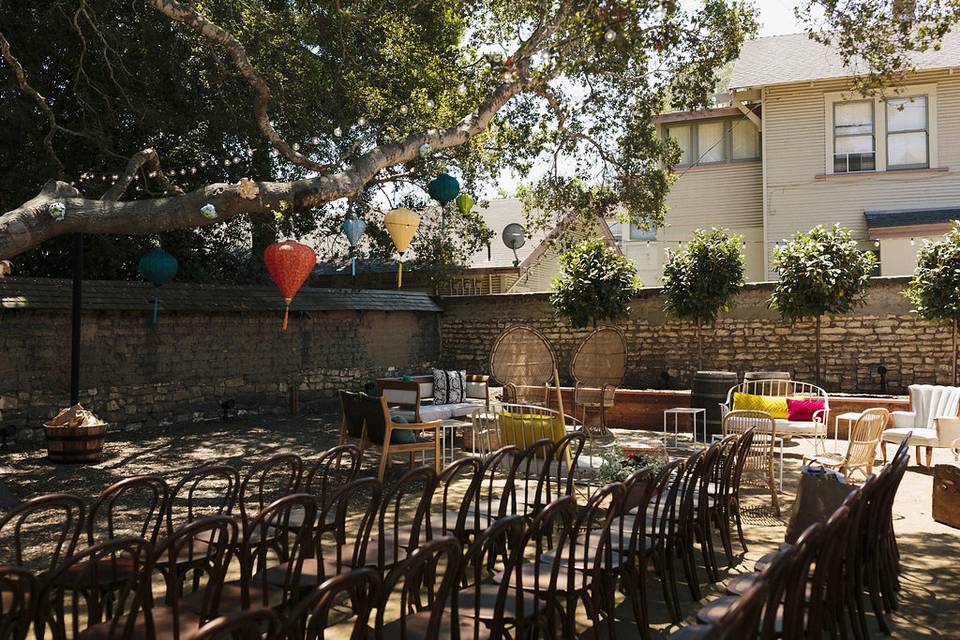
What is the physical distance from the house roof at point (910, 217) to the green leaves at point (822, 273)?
3.90m

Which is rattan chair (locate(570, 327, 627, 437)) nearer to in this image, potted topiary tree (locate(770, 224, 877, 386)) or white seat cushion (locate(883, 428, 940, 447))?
potted topiary tree (locate(770, 224, 877, 386))

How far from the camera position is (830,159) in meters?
15.7

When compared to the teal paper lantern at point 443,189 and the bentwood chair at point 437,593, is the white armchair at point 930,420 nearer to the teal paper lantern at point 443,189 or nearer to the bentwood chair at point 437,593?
the teal paper lantern at point 443,189

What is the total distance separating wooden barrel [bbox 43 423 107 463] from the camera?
8531 mm

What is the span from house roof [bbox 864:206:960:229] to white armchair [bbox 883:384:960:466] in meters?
6.62

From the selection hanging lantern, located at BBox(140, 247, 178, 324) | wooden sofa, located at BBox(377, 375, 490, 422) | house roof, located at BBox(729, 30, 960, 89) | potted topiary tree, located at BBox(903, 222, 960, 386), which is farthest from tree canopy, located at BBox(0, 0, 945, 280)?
house roof, located at BBox(729, 30, 960, 89)

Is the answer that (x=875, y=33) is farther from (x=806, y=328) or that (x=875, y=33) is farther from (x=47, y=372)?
(x=47, y=372)


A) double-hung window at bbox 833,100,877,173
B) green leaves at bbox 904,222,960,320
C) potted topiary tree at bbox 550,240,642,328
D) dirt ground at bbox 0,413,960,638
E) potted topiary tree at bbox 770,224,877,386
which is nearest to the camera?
dirt ground at bbox 0,413,960,638

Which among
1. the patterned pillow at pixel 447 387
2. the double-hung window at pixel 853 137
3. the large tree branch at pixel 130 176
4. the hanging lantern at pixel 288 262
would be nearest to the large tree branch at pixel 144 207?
the large tree branch at pixel 130 176

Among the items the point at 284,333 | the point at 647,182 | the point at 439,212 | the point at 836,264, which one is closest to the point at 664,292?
the point at 647,182

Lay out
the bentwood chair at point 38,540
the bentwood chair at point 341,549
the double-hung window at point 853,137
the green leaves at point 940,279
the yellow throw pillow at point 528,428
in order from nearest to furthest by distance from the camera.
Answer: the bentwood chair at point 341,549 < the bentwood chair at point 38,540 < the yellow throw pillow at point 528,428 < the green leaves at point 940,279 < the double-hung window at point 853,137

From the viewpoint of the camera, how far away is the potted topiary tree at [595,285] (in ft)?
41.3

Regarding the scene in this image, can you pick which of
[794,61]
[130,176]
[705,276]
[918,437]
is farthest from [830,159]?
[130,176]

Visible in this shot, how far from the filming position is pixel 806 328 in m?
12.5
